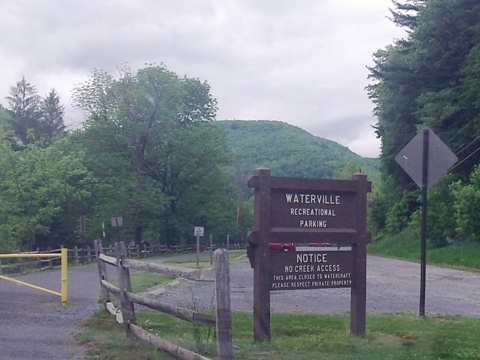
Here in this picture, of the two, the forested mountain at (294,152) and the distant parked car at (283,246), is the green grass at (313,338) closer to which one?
the distant parked car at (283,246)

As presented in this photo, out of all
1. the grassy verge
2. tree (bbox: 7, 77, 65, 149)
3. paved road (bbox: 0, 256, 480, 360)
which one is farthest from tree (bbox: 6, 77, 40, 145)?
paved road (bbox: 0, 256, 480, 360)

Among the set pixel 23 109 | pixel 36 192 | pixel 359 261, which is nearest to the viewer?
pixel 359 261

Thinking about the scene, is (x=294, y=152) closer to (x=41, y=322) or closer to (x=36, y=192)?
(x=41, y=322)

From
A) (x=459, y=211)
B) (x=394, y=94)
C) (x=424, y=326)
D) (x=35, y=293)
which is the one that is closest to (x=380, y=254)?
(x=394, y=94)

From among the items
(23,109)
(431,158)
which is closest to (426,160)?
(431,158)

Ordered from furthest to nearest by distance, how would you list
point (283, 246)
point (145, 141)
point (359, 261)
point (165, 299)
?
1. point (145, 141)
2. point (165, 299)
3. point (283, 246)
4. point (359, 261)

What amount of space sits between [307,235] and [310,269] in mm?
440

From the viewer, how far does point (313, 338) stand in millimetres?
10250

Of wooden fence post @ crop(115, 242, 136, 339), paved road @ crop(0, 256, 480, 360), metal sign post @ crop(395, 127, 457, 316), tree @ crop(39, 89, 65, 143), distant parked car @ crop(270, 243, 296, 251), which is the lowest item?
paved road @ crop(0, 256, 480, 360)

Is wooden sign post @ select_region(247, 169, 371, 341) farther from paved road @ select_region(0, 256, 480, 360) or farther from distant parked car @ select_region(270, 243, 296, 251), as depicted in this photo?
paved road @ select_region(0, 256, 480, 360)

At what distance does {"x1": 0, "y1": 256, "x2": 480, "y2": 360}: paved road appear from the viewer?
34.2 feet

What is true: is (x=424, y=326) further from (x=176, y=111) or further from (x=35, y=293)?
(x=176, y=111)

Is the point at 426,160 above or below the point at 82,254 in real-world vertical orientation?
above

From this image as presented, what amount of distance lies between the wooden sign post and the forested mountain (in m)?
10.2
